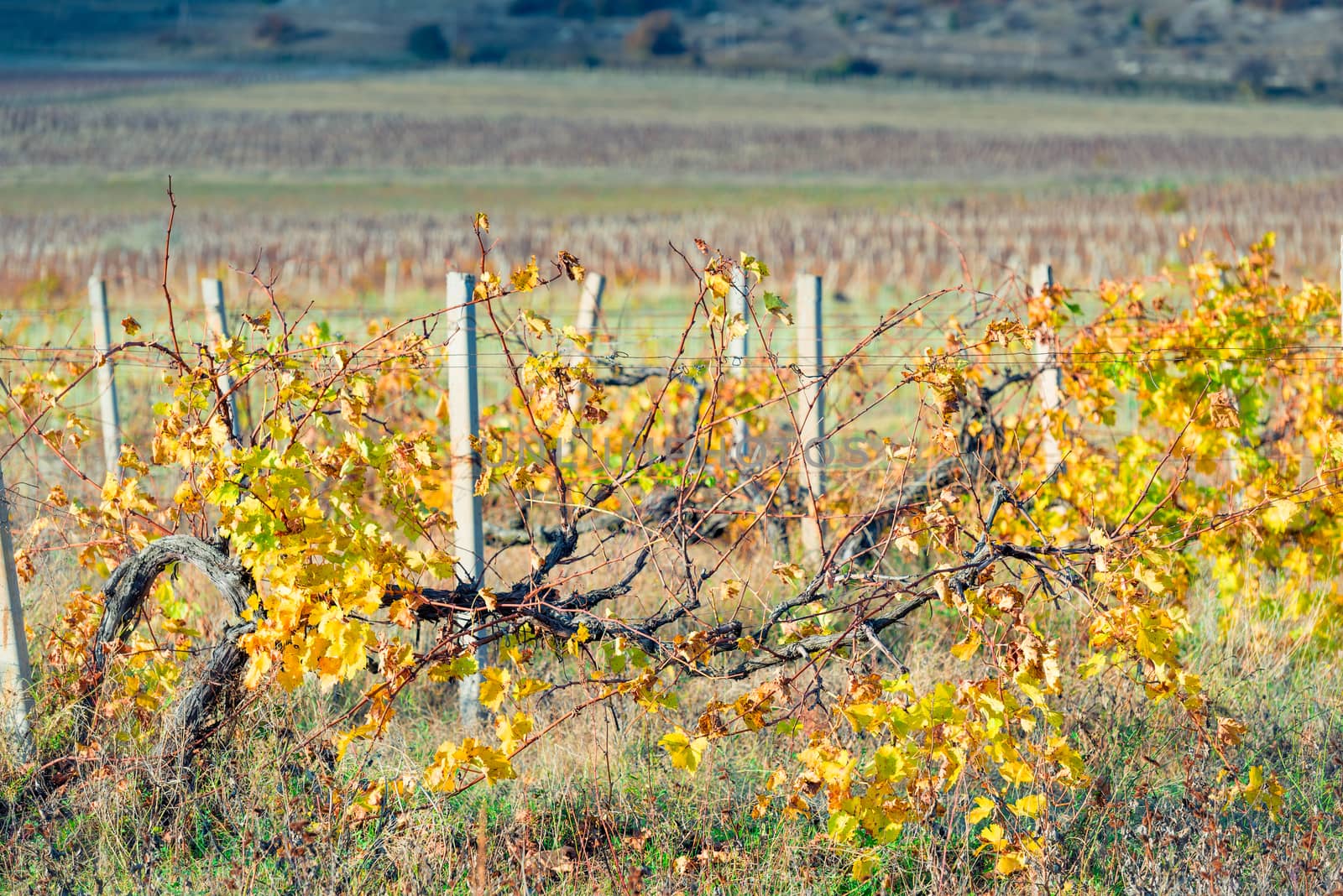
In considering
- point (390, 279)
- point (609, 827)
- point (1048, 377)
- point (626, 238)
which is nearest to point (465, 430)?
point (609, 827)

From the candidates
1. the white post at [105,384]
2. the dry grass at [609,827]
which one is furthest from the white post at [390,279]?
the dry grass at [609,827]

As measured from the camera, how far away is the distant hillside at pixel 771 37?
104250 mm

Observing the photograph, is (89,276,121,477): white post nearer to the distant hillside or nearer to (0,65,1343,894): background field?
(0,65,1343,894): background field

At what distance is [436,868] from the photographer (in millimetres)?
3418

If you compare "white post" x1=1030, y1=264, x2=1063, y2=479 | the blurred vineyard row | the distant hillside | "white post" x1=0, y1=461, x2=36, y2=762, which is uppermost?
the distant hillside

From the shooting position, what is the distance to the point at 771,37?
4759 inches

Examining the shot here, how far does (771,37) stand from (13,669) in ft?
406

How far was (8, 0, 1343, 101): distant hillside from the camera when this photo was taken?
4104 inches

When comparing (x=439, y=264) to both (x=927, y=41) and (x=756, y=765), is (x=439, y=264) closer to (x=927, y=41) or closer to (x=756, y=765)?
(x=756, y=765)

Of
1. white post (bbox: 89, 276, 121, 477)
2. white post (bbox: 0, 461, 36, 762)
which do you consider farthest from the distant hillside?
white post (bbox: 0, 461, 36, 762)

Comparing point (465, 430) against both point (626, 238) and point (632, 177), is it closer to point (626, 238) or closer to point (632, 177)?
point (626, 238)

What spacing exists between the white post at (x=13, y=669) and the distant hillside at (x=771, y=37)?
10224cm

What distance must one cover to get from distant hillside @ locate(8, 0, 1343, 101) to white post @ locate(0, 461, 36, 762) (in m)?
102

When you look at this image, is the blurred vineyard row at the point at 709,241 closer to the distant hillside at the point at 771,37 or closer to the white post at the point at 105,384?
the white post at the point at 105,384
